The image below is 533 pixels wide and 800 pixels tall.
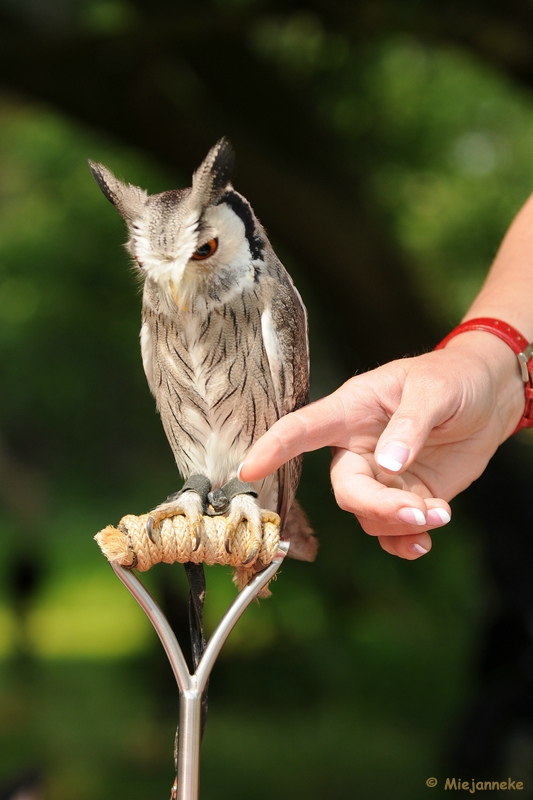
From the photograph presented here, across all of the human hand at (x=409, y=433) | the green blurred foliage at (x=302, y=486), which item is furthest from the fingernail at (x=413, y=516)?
the green blurred foliage at (x=302, y=486)

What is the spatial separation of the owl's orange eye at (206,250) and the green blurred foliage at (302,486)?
345 cm

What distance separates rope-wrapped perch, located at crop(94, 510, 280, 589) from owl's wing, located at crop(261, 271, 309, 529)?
0.77 feet

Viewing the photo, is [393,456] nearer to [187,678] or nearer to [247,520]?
[247,520]

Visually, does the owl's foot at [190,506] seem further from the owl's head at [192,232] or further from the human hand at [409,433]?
the owl's head at [192,232]

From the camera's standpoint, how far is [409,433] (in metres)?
1.11

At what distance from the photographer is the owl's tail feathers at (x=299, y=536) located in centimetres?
134

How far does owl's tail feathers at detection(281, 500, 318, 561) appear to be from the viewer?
1.34 meters

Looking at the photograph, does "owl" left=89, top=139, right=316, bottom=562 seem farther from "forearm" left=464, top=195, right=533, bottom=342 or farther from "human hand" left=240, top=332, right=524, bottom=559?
"forearm" left=464, top=195, right=533, bottom=342

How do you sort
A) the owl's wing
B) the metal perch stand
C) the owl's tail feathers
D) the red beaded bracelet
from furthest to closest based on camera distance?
the red beaded bracelet → the owl's tail feathers → the owl's wing → the metal perch stand

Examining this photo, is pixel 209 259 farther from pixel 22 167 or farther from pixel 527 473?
pixel 22 167

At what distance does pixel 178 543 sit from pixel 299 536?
0.36 m

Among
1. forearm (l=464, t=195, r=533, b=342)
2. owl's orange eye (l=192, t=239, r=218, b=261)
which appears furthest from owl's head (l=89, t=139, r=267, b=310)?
forearm (l=464, t=195, r=533, b=342)

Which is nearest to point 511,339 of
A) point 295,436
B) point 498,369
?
point 498,369

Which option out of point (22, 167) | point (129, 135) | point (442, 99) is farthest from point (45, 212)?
point (442, 99)
